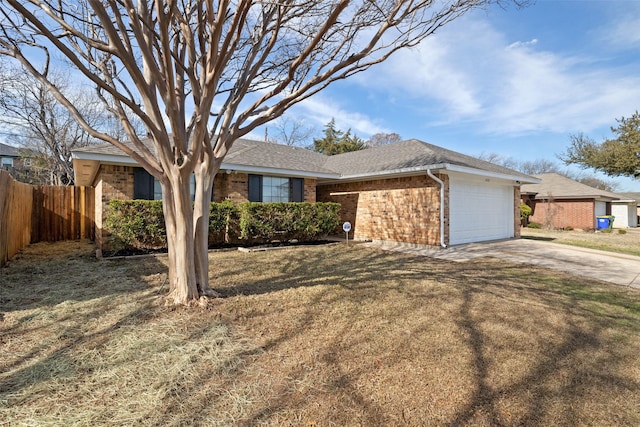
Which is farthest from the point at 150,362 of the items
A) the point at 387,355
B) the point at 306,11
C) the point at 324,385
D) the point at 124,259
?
the point at 124,259

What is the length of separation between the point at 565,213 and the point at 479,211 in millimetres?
15226

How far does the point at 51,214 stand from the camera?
12.0 meters

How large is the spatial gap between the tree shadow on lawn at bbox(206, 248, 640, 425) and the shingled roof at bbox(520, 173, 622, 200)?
19.7 metres

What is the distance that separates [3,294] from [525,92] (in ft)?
50.9

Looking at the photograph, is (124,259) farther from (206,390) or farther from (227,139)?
(206,390)

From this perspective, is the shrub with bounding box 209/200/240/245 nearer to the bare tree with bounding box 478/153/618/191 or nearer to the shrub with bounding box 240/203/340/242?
the shrub with bounding box 240/203/340/242

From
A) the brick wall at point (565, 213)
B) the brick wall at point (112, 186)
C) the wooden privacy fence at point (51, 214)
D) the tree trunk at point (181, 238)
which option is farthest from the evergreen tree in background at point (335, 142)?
the tree trunk at point (181, 238)

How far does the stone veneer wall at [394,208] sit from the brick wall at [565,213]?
1484 centimetres

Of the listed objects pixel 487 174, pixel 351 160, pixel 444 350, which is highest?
pixel 351 160

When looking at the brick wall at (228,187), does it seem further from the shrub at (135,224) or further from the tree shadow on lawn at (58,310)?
the tree shadow on lawn at (58,310)

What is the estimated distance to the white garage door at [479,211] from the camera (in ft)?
35.3

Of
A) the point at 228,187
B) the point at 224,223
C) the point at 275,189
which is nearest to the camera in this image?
the point at 224,223

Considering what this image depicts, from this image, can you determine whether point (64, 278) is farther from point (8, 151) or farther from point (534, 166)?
point (534, 166)

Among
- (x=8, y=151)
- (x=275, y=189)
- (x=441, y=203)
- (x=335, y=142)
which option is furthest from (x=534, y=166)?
(x=8, y=151)
